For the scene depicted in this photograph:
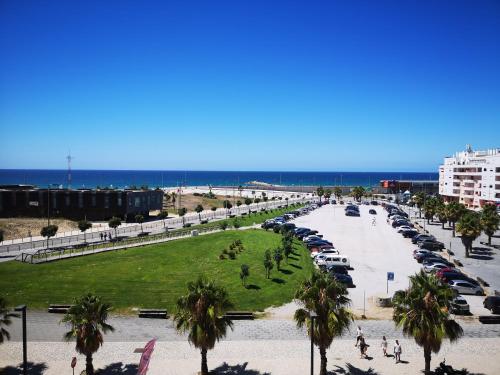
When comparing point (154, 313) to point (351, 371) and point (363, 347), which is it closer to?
point (351, 371)

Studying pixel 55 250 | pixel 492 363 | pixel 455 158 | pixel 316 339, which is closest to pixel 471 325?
pixel 492 363

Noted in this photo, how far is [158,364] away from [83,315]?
17.1 ft

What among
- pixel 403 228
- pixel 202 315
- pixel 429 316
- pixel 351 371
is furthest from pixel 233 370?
pixel 403 228

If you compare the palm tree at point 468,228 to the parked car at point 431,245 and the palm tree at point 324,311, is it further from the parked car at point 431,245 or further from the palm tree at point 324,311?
the palm tree at point 324,311

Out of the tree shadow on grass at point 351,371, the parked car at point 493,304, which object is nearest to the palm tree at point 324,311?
the tree shadow on grass at point 351,371

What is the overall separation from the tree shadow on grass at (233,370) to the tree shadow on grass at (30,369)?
346 inches

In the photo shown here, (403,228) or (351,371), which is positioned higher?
(403,228)

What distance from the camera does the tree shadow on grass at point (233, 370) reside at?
21281 mm

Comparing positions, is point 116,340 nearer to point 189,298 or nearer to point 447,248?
point 189,298

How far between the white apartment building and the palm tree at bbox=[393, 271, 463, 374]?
85.2m

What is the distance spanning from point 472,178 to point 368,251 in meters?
66.2

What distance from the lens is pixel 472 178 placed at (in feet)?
341

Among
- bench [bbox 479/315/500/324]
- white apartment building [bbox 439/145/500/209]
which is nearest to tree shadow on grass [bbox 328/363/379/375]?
bench [bbox 479/315/500/324]

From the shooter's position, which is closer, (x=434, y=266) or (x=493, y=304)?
(x=493, y=304)
